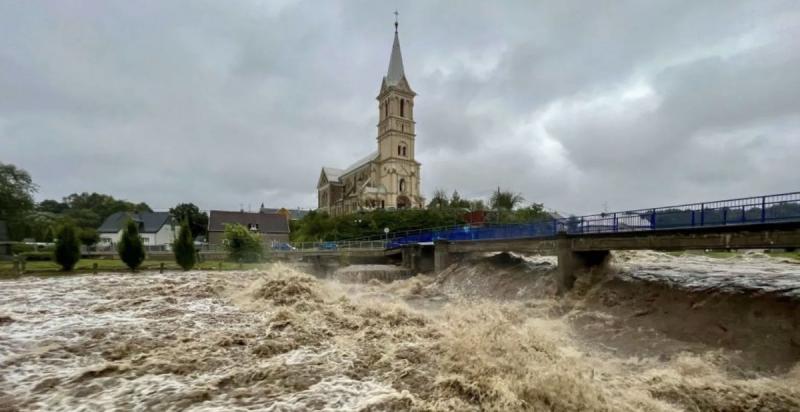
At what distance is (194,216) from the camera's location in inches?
3713

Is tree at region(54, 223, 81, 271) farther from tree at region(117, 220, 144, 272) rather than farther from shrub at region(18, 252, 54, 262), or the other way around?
shrub at region(18, 252, 54, 262)

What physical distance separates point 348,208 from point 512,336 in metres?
88.5

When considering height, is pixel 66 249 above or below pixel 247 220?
below

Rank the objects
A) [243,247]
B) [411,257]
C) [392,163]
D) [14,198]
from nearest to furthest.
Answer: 1. [411,257]
2. [243,247]
3. [14,198]
4. [392,163]

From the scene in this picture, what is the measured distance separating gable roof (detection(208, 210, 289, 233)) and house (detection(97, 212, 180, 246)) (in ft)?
21.4

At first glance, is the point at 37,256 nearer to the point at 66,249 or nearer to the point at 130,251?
the point at 66,249

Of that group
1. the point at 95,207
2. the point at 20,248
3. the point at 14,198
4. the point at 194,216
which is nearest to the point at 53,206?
the point at 95,207

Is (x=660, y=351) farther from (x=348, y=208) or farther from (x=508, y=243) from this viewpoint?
(x=348, y=208)

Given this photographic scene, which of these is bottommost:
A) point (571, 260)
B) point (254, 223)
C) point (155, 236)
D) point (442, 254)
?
point (155, 236)

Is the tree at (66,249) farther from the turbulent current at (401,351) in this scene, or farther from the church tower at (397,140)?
the church tower at (397,140)

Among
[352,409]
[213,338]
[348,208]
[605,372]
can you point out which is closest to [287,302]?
[213,338]

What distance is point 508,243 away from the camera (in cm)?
2636

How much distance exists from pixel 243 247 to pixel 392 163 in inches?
2095

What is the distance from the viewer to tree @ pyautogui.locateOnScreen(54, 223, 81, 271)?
3200cm
